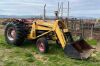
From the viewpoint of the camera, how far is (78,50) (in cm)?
1072

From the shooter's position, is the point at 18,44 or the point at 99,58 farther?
the point at 18,44

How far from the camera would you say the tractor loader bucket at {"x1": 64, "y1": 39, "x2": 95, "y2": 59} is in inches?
406

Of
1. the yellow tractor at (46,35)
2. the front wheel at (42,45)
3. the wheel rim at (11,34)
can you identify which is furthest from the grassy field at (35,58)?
the wheel rim at (11,34)

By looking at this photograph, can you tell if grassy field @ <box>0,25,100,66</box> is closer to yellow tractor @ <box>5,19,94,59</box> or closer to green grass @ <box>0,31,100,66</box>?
green grass @ <box>0,31,100,66</box>

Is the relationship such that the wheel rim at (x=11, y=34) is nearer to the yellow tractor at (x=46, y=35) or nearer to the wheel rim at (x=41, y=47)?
the yellow tractor at (x=46, y=35)

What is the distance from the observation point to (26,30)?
41.0ft

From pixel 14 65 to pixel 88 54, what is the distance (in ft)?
9.71

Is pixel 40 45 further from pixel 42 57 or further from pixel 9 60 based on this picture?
pixel 9 60

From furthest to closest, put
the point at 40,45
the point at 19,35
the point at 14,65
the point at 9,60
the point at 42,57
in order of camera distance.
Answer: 1. the point at 19,35
2. the point at 40,45
3. the point at 42,57
4. the point at 9,60
5. the point at 14,65

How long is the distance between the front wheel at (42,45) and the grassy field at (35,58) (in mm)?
180

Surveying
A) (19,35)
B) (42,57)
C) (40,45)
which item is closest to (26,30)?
(19,35)

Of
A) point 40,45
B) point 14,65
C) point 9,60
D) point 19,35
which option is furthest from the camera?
point 19,35

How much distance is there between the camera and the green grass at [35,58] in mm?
9516

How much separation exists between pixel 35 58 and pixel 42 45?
1119 mm
